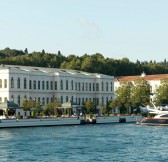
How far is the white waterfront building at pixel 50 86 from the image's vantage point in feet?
381

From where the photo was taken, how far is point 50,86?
12675 centimetres

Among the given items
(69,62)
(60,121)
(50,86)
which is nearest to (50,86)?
(50,86)

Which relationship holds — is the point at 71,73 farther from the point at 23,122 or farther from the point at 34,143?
the point at 34,143

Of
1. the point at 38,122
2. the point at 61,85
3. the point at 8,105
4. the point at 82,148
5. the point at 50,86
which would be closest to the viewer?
the point at 82,148

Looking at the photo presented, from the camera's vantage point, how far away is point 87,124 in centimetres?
11181

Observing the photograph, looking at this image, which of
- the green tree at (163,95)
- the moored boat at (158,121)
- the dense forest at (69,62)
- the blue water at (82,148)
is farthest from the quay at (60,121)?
the dense forest at (69,62)

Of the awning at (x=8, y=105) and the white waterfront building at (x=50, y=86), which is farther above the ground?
the white waterfront building at (x=50, y=86)

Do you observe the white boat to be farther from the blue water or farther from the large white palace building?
the blue water

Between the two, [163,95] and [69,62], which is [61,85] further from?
[69,62]

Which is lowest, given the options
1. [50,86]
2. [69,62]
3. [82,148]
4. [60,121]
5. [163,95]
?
[82,148]

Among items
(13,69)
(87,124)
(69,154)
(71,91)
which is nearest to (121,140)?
(69,154)

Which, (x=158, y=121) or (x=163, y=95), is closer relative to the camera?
(x=158, y=121)

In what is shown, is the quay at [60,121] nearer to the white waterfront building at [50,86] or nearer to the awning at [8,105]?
the awning at [8,105]

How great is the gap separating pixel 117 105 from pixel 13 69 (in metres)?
28.0
